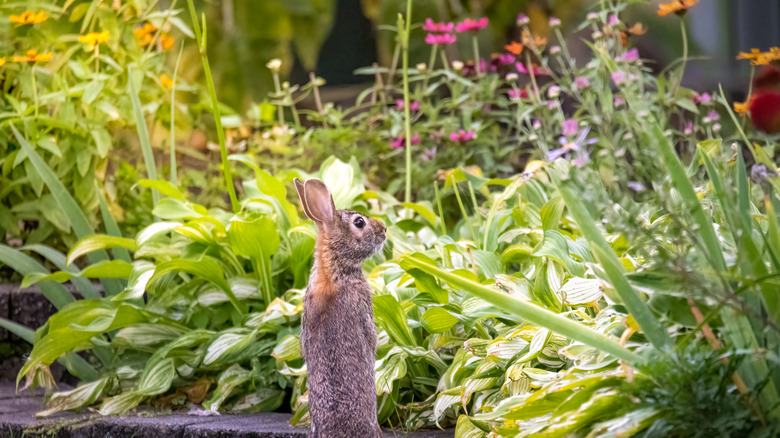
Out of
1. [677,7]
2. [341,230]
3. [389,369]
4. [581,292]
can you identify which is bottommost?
[389,369]

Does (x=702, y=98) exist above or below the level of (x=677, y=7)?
below

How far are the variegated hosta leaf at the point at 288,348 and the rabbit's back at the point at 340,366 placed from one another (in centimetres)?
51

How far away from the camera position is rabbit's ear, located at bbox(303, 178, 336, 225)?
2.00 meters

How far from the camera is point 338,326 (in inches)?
78.5

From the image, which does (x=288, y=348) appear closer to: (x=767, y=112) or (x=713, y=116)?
(x=767, y=112)

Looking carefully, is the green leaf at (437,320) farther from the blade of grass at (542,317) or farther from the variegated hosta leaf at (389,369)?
the blade of grass at (542,317)

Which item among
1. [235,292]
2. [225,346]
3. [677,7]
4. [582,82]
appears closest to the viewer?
[225,346]

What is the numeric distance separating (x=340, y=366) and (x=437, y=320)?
1.65ft

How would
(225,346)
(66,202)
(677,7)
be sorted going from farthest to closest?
(677,7) < (66,202) < (225,346)

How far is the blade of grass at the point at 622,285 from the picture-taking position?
146 centimetres

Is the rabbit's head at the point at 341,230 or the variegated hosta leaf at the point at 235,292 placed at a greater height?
the rabbit's head at the point at 341,230

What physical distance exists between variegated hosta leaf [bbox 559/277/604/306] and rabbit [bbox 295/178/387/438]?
0.52 m

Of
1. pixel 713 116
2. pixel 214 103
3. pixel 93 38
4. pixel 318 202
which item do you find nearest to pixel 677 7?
pixel 713 116

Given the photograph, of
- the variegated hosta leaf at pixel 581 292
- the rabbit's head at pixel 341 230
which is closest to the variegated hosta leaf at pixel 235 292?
the rabbit's head at pixel 341 230
